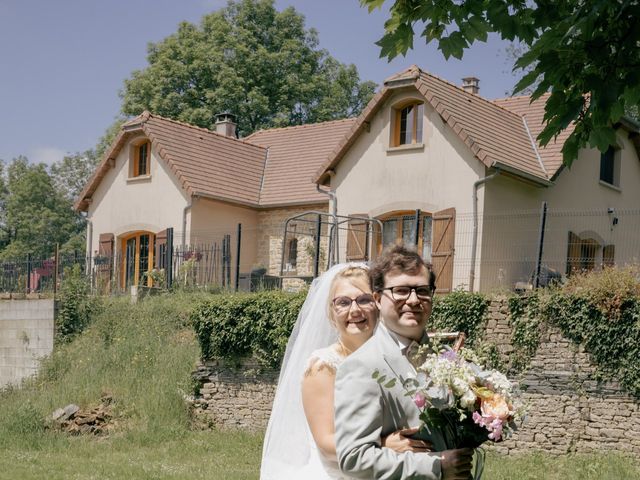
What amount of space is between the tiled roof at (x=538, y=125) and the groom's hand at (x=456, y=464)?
55.0ft

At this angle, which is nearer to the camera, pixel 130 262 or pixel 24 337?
pixel 24 337

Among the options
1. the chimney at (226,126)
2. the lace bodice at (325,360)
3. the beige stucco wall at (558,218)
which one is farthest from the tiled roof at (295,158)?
the lace bodice at (325,360)

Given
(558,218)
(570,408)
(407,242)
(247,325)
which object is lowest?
(570,408)

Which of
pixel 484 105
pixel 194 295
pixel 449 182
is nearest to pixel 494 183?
pixel 449 182

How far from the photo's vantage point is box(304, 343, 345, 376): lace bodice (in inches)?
169

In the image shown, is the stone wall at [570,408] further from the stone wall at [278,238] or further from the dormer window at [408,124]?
the stone wall at [278,238]

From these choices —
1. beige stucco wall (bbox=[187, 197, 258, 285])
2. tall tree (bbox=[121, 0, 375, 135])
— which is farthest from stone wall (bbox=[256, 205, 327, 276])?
tall tree (bbox=[121, 0, 375, 135])

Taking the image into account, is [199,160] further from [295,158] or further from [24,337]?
[24,337]

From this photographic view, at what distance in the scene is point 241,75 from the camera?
120 ft

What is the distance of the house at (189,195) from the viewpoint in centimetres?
2373

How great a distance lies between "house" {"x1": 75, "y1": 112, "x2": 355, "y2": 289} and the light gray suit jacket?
18421mm

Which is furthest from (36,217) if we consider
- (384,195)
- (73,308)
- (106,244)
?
(384,195)

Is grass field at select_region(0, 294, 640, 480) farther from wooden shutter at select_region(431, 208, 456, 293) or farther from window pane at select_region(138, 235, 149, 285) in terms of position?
wooden shutter at select_region(431, 208, 456, 293)

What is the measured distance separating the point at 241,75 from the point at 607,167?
1719 centimetres
